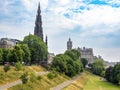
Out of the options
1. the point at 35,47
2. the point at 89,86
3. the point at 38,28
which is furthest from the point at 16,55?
the point at 38,28

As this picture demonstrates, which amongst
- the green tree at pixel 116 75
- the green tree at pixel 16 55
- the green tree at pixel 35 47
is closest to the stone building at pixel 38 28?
the green tree at pixel 35 47

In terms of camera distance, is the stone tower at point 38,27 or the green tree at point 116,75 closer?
the green tree at point 116,75

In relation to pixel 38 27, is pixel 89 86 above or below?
below

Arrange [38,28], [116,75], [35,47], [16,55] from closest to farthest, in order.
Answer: [16,55] → [116,75] → [35,47] → [38,28]

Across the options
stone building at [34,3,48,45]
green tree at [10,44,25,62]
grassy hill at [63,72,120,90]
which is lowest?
grassy hill at [63,72,120,90]

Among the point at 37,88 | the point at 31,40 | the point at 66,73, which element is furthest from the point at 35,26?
the point at 37,88

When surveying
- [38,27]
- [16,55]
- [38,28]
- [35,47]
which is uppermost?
[38,27]

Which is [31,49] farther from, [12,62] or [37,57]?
[12,62]

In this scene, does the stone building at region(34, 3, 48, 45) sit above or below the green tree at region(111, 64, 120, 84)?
above

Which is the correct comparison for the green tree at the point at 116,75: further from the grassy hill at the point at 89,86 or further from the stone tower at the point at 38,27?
the stone tower at the point at 38,27

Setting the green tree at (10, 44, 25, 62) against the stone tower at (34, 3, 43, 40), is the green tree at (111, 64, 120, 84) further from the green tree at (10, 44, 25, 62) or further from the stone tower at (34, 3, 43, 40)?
the stone tower at (34, 3, 43, 40)

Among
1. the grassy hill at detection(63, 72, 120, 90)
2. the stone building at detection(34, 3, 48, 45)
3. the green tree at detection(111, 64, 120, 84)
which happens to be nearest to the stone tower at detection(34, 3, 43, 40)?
→ the stone building at detection(34, 3, 48, 45)

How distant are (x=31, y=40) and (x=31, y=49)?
5975 mm

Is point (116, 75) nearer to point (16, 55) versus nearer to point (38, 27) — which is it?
point (16, 55)
